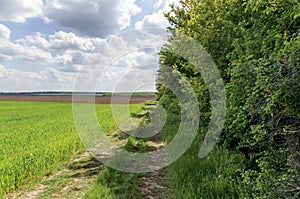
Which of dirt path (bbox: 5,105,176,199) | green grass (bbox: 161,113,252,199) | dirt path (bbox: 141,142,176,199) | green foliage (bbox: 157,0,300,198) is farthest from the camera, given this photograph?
dirt path (bbox: 5,105,176,199)

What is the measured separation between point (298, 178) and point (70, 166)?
303 inches

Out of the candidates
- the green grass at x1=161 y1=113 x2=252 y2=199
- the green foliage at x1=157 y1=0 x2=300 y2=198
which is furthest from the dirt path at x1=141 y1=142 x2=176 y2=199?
the green foliage at x1=157 y1=0 x2=300 y2=198

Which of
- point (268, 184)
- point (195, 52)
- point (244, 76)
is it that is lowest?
point (268, 184)

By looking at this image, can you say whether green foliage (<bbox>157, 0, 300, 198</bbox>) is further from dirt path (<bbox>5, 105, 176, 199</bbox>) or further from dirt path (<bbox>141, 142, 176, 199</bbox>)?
dirt path (<bbox>5, 105, 176, 199</bbox>)

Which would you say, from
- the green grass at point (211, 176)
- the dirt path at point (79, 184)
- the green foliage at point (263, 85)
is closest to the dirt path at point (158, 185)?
the dirt path at point (79, 184)

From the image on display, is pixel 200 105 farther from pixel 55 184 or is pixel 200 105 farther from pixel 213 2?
pixel 55 184

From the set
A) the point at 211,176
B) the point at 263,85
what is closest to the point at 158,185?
the point at 211,176

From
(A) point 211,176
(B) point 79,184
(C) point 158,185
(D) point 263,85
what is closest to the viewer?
(D) point 263,85

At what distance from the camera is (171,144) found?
1139cm

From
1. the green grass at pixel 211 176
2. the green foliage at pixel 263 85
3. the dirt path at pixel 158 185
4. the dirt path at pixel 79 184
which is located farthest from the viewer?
the dirt path at pixel 79 184

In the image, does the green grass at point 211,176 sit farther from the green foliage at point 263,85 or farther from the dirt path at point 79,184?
the dirt path at point 79,184

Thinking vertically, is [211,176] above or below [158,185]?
above

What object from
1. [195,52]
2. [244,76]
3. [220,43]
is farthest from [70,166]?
[244,76]

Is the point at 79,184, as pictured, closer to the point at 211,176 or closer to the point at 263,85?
the point at 211,176
